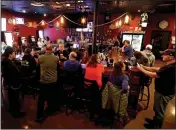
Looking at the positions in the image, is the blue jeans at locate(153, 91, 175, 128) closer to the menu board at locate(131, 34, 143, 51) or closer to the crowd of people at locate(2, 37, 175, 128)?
the crowd of people at locate(2, 37, 175, 128)

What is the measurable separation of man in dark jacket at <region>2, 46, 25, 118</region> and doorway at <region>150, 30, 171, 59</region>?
376 inches

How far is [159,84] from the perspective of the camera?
Result: 2.83 m

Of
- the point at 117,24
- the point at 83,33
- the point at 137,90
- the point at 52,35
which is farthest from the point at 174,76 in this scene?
the point at 52,35

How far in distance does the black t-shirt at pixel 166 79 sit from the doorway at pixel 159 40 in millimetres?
8509

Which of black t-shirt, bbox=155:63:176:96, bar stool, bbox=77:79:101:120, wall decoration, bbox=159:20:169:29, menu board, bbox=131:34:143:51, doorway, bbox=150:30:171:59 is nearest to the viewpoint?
black t-shirt, bbox=155:63:176:96

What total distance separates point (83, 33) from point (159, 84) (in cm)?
923

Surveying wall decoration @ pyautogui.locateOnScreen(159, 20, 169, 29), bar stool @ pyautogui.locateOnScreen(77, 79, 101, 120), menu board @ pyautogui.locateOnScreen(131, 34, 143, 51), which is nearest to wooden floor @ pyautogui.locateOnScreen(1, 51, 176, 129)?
bar stool @ pyautogui.locateOnScreen(77, 79, 101, 120)

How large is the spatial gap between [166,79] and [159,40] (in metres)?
8.92

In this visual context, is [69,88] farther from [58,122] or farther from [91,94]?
[58,122]

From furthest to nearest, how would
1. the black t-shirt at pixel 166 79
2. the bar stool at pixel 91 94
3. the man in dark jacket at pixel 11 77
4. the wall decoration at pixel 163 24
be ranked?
the wall decoration at pixel 163 24, the bar stool at pixel 91 94, the man in dark jacket at pixel 11 77, the black t-shirt at pixel 166 79

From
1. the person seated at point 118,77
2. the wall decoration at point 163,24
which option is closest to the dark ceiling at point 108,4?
the wall decoration at point 163,24

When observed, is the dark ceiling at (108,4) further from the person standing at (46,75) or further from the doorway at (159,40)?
the person standing at (46,75)

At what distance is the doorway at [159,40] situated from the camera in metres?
10.6

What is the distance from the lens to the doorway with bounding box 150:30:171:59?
1064cm
